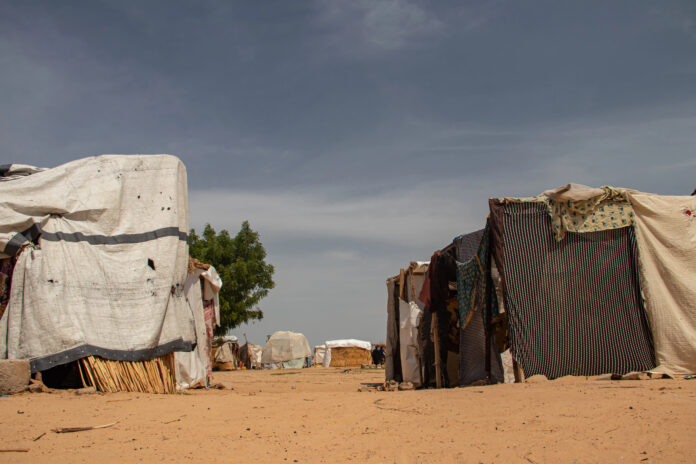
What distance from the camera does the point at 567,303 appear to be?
6641 millimetres

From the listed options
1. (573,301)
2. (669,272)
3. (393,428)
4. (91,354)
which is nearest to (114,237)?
(91,354)

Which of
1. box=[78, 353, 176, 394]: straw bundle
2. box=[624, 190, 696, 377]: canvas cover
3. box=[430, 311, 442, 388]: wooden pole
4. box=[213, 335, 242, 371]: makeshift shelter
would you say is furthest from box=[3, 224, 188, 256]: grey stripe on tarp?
box=[213, 335, 242, 371]: makeshift shelter

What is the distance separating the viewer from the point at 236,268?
29.9 m

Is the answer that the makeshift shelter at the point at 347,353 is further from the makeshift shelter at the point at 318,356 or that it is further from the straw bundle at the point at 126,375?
the straw bundle at the point at 126,375

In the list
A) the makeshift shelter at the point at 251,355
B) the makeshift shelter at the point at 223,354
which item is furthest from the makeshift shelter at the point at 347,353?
the makeshift shelter at the point at 223,354

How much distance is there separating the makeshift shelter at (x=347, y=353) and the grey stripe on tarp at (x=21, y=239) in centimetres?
2847

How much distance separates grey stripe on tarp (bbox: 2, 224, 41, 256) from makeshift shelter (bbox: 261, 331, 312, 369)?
28.0 metres

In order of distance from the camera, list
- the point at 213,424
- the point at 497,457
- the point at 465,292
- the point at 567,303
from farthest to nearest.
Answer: the point at 465,292, the point at 567,303, the point at 213,424, the point at 497,457

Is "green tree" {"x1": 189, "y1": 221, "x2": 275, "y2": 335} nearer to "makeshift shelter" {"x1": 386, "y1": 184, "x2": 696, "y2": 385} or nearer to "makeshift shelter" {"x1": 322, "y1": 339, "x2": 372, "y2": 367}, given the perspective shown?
"makeshift shelter" {"x1": 322, "y1": 339, "x2": 372, "y2": 367}

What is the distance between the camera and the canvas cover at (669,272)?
6268 millimetres

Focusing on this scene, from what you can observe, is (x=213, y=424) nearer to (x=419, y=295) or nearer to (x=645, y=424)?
(x=645, y=424)

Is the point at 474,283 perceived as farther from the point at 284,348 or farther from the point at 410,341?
the point at 284,348

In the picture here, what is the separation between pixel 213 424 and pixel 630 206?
5534mm

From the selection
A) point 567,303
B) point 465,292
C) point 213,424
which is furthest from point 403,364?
point 213,424
